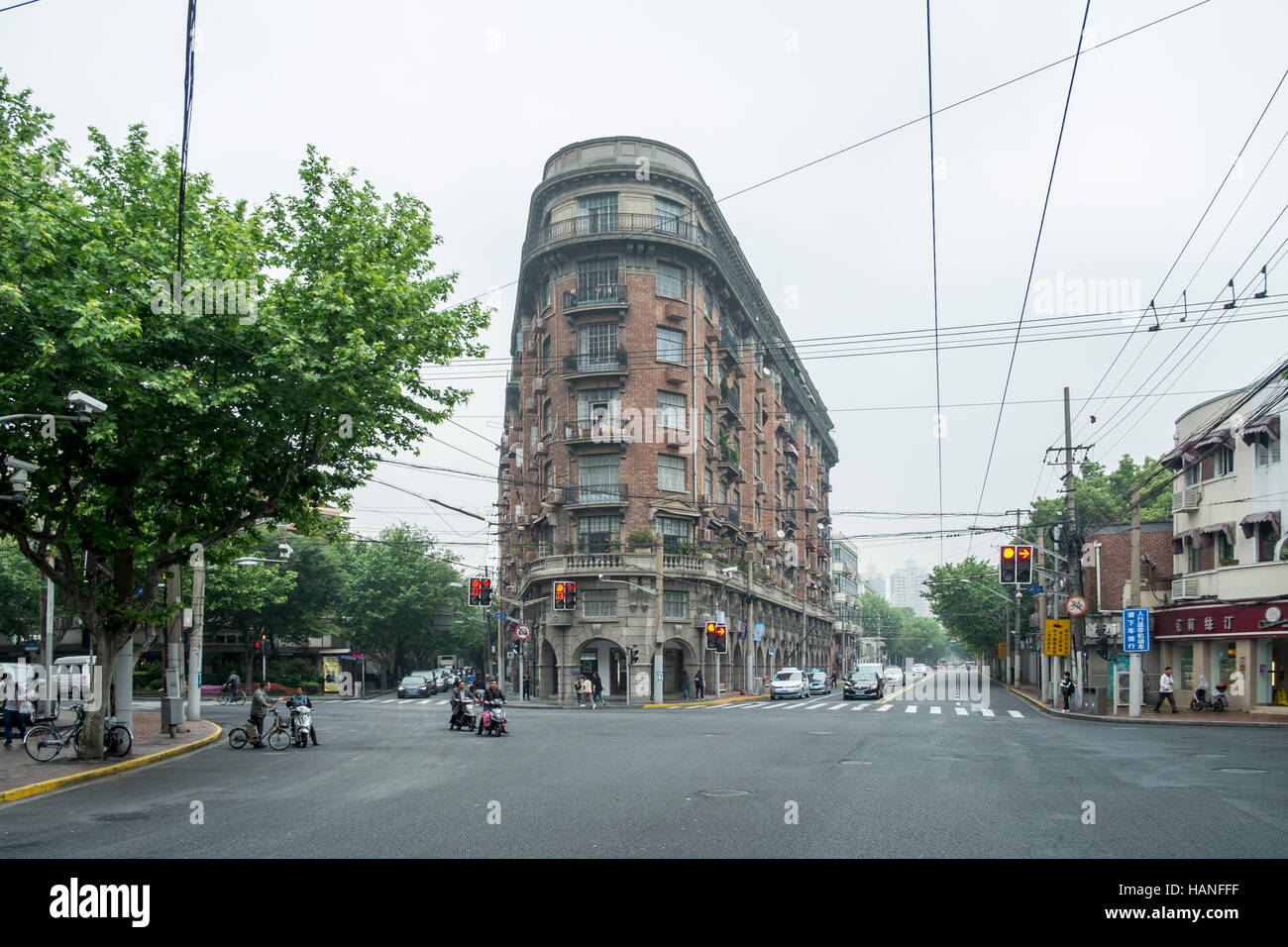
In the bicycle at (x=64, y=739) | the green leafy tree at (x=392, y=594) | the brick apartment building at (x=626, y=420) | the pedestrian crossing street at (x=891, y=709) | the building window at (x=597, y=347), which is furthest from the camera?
the green leafy tree at (x=392, y=594)

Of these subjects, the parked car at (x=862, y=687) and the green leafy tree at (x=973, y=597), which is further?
the green leafy tree at (x=973, y=597)

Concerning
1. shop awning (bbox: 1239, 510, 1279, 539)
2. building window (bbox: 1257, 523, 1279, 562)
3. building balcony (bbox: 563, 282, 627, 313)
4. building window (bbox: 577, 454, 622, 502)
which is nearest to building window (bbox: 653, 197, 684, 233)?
building balcony (bbox: 563, 282, 627, 313)

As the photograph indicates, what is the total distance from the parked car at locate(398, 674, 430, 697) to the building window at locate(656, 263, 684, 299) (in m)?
27.4

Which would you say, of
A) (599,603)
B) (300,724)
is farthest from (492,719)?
(599,603)

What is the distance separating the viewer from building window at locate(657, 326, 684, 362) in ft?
172

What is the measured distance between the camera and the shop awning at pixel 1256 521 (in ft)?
115

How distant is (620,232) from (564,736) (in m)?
30.8

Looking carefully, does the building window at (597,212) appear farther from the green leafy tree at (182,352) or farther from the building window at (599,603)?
the green leafy tree at (182,352)

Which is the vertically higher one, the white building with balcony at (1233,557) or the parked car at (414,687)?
the white building with balcony at (1233,557)

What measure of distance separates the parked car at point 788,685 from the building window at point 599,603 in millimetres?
9615

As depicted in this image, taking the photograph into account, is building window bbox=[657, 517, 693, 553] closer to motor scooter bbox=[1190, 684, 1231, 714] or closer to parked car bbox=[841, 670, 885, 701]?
parked car bbox=[841, 670, 885, 701]

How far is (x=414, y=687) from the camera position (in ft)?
202

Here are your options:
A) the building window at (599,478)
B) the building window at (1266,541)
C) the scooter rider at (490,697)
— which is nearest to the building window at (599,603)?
the building window at (599,478)
